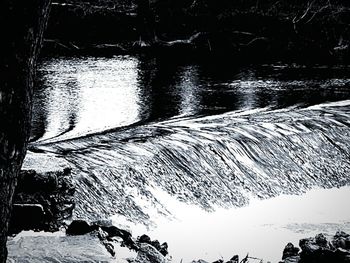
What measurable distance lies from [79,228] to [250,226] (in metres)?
1.70

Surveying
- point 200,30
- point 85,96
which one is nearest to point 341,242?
point 85,96

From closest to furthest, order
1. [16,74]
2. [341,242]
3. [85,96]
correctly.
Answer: [16,74]
[341,242]
[85,96]

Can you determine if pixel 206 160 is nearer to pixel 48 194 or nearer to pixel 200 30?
pixel 48 194

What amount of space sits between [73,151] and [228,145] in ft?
5.01

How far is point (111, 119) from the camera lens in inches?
265

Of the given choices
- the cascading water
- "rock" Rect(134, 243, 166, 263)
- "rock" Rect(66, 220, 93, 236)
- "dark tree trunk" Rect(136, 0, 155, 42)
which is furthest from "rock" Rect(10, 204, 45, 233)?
"dark tree trunk" Rect(136, 0, 155, 42)

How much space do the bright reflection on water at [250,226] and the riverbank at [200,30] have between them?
26.6ft

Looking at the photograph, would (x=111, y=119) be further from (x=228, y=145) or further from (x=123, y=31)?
(x=123, y=31)

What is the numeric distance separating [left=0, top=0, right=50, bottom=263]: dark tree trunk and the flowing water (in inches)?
92.8

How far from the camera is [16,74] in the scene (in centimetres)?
160

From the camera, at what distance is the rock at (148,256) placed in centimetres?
302

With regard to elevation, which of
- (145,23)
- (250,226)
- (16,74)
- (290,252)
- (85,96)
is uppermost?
(16,74)

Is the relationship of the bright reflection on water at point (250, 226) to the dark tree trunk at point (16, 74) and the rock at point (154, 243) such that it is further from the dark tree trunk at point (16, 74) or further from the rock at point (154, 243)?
the dark tree trunk at point (16, 74)

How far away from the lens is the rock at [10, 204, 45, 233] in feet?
11.2
